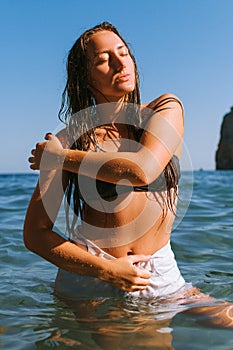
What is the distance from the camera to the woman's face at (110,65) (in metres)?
2.94

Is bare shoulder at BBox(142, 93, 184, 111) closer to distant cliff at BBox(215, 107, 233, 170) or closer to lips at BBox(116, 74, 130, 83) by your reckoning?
lips at BBox(116, 74, 130, 83)


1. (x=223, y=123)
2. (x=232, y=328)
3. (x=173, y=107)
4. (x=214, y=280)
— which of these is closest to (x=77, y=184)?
(x=173, y=107)

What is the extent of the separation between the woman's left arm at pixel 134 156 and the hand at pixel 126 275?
0.46m

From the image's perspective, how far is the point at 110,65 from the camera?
295cm

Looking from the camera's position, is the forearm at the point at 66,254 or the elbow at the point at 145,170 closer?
the elbow at the point at 145,170

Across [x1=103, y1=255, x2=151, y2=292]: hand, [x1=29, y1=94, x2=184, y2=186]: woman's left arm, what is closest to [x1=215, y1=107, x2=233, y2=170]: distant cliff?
[x1=29, y1=94, x2=184, y2=186]: woman's left arm

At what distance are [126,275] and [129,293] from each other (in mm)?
241

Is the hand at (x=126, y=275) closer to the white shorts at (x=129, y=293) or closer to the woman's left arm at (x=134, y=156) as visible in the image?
the white shorts at (x=129, y=293)

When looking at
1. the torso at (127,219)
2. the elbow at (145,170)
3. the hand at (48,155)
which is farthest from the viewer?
the torso at (127,219)

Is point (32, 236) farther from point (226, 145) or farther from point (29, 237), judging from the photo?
point (226, 145)

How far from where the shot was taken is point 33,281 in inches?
160

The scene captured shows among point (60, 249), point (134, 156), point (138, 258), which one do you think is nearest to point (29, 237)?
point (60, 249)

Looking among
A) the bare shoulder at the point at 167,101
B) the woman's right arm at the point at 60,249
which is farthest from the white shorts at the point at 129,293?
the bare shoulder at the point at 167,101

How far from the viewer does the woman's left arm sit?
252 cm
